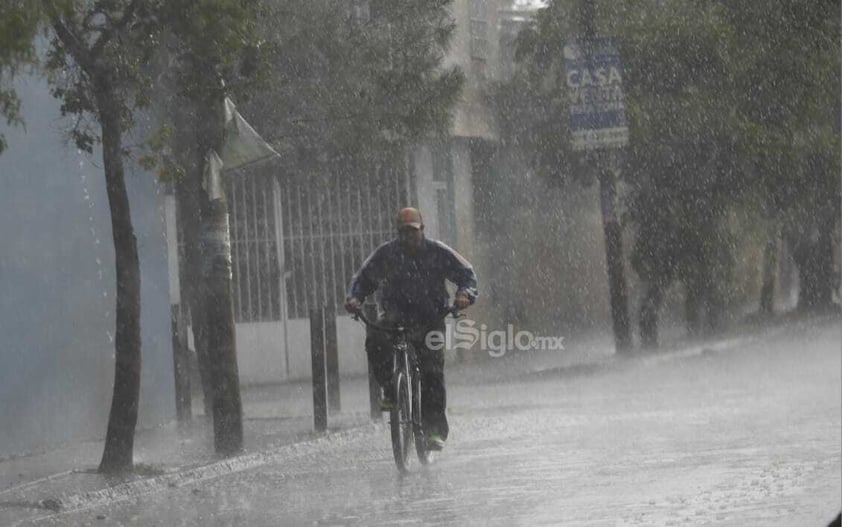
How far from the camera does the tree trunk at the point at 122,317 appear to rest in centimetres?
1270

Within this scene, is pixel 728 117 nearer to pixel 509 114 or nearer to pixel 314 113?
pixel 509 114

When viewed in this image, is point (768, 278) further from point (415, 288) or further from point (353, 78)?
point (415, 288)

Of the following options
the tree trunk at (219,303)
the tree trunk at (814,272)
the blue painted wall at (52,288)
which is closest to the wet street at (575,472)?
the tree trunk at (219,303)

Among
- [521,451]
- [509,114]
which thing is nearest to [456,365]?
[509,114]

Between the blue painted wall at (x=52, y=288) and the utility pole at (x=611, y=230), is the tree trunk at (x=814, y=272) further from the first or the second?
the blue painted wall at (x=52, y=288)

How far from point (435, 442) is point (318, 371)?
10.9 feet

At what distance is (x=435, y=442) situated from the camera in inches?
506

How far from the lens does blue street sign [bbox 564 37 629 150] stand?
25734 millimetres

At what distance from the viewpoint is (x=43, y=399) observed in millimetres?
15547

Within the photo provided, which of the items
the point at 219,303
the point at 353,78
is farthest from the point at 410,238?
the point at 353,78

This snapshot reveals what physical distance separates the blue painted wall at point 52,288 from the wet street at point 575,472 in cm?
225

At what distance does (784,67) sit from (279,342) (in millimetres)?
9145

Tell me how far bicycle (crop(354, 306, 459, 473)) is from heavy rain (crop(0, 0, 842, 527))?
25 mm

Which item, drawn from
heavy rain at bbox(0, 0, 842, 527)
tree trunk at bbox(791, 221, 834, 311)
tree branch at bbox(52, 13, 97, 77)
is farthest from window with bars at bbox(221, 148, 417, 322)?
tree trunk at bbox(791, 221, 834, 311)
